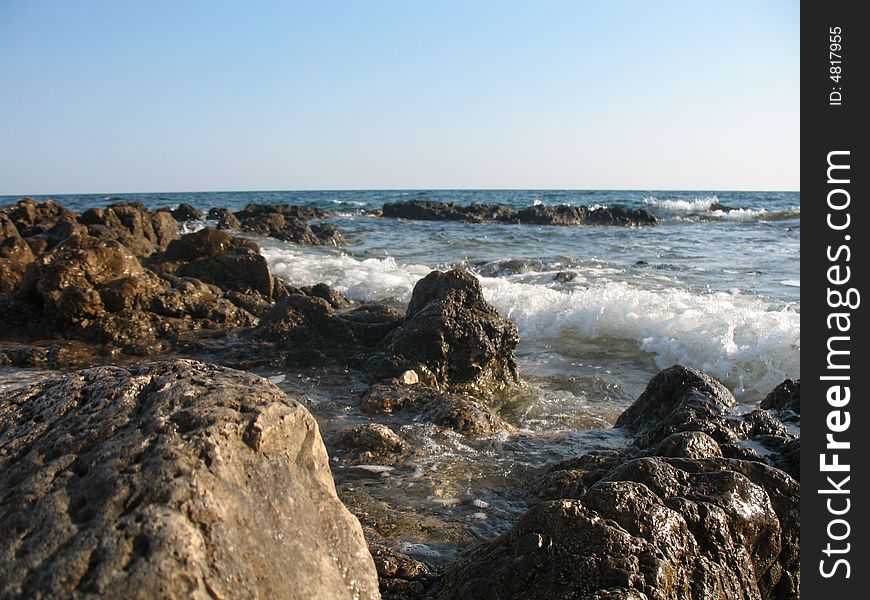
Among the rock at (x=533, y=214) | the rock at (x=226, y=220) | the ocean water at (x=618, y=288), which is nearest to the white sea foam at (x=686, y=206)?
the rock at (x=533, y=214)

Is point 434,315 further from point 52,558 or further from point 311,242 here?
point 311,242

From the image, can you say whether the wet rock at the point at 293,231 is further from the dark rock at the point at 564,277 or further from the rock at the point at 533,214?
the dark rock at the point at 564,277

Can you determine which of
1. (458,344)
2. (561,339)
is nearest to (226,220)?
(561,339)

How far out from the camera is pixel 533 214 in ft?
A: 113

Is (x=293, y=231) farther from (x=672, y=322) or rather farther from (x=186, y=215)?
(x=672, y=322)

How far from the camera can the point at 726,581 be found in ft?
8.52

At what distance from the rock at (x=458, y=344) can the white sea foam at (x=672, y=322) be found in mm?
2511

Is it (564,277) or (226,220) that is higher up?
(226,220)

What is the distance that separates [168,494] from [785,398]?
183 inches

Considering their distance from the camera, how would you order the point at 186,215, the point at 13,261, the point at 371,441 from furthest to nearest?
the point at 186,215 < the point at 13,261 < the point at 371,441

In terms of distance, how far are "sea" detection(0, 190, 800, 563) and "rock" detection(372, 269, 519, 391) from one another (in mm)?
416

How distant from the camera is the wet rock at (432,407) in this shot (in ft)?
17.6

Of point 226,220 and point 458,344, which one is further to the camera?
point 226,220

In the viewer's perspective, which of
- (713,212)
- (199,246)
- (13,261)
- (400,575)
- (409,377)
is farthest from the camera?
(713,212)
